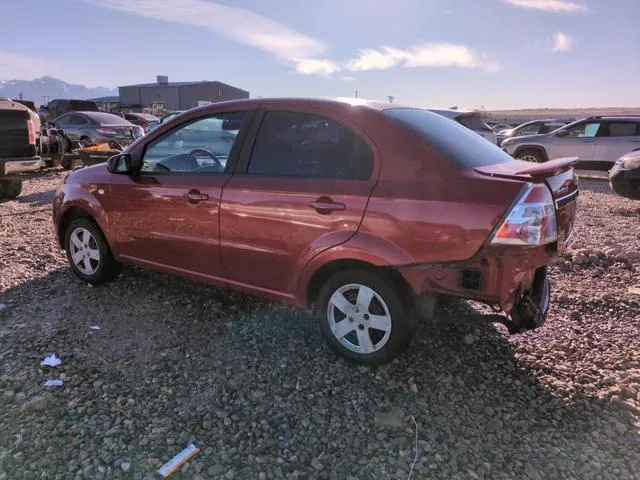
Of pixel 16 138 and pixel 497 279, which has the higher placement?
pixel 16 138

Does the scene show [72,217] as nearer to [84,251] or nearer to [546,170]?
[84,251]

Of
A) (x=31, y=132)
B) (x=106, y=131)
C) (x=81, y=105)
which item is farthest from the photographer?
(x=81, y=105)

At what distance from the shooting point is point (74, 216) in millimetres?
4711

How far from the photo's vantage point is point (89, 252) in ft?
15.1

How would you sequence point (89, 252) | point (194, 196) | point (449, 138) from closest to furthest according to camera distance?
point (449, 138) → point (194, 196) → point (89, 252)

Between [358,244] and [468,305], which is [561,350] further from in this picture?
[358,244]

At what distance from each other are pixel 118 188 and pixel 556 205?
3.42 m

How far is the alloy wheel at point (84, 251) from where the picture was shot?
15.0 feet

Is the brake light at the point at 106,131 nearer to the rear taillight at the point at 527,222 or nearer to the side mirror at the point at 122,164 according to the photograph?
the side mirror at the point at 122,164

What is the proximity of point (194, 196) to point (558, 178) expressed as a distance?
98.9 inches

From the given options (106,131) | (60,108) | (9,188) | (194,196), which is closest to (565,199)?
(194,196)

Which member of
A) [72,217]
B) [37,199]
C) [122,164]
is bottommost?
[37,199]

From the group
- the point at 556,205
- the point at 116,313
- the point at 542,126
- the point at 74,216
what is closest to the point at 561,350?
the point at 556,205

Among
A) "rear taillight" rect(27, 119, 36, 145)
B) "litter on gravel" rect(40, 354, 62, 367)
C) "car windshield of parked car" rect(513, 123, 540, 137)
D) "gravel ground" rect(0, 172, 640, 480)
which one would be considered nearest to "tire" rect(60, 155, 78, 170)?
"rear taillight" rect(27, 119, 36, 145)
